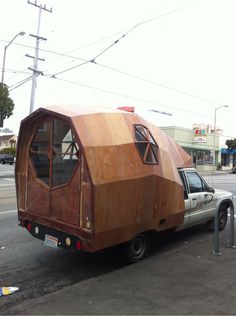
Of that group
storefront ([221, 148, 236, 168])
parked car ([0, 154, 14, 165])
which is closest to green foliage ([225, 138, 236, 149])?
storefront ([221, 148, 236, 168])

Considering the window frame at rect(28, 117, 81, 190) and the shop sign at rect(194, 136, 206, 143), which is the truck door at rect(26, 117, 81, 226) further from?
the shop sign at rect(194, 136, 206, 143)

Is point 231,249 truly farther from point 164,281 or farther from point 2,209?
point 2,209

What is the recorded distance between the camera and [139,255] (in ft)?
20.9

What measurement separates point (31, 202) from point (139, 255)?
6.60 ft

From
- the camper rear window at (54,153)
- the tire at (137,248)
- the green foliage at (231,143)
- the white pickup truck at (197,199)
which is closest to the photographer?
the camper rear window at (54,153)

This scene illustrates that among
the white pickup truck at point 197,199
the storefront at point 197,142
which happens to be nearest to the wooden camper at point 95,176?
the white pickup truck at point 197,199

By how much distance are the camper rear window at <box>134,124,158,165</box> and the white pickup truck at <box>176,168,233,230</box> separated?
1.54 metres

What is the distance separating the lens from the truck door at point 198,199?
25.3 ft

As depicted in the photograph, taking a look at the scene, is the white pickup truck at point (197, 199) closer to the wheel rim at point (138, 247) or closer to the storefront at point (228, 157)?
the wheel rim at point (138, 247)

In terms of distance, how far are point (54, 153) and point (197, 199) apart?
3.45m

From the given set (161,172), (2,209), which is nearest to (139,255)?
(161,172)

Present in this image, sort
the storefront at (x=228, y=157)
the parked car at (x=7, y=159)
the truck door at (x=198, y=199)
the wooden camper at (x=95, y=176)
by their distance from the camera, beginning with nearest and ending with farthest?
the wooden camper at (x=95, y=176)
the truck door at (x=198, y=199)
the parked car at (x=7, y=159)
the storefront at (x=228, y=157)

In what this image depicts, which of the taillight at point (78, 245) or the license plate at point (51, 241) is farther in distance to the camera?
the license plate at point (51, 241)

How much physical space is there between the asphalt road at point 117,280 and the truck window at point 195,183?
1.11 meters
